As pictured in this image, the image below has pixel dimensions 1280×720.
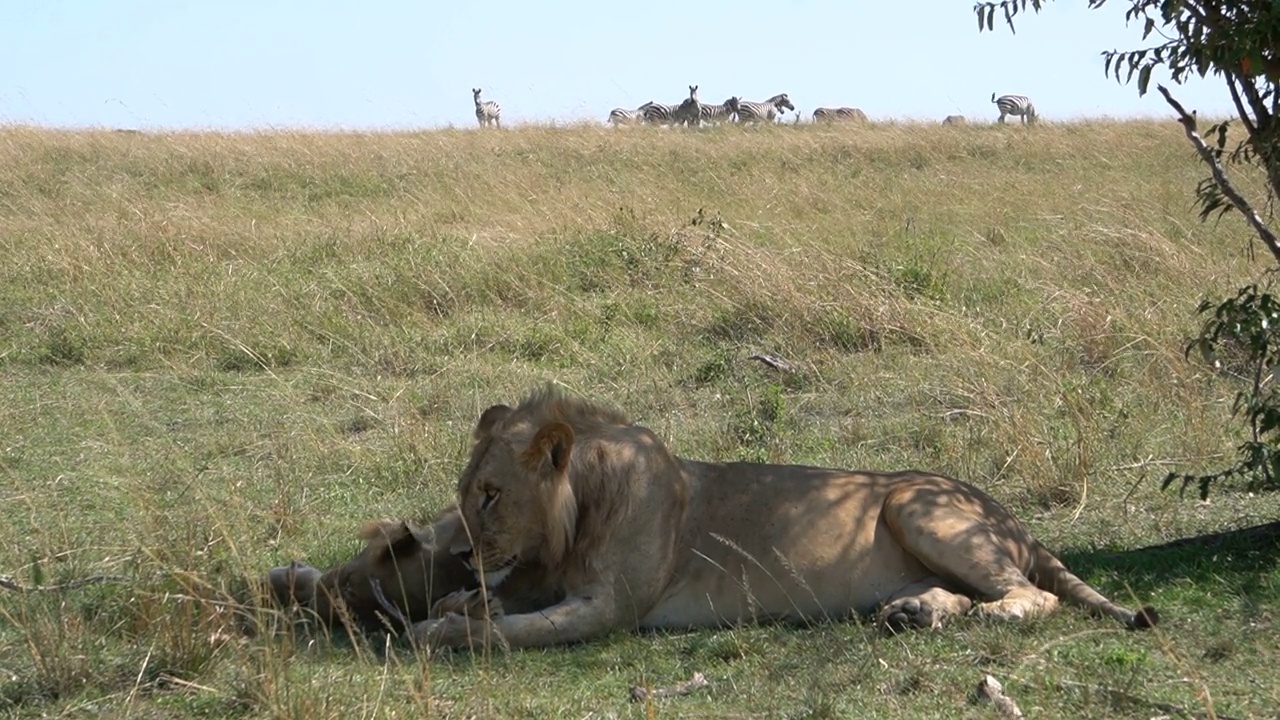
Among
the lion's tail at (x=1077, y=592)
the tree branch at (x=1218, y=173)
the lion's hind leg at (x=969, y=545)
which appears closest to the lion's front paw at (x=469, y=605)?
the lion's hind leg at (x=969, y=545)

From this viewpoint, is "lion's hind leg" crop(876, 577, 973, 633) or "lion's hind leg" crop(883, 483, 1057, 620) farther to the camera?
"lion's hind leg" crop(883, 483, 1057, 620)

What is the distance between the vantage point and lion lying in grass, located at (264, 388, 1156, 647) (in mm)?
4469

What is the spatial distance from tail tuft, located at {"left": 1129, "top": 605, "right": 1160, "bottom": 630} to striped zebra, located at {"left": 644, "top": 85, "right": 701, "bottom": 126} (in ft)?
109

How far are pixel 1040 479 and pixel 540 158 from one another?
12.9m

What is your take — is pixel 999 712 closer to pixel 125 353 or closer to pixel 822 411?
pixel 822 411

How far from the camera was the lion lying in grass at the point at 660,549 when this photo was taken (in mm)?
4469

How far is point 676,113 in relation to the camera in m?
39.2

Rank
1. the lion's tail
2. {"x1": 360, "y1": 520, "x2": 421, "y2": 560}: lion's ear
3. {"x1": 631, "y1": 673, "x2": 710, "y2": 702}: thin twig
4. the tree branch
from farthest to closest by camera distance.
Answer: the tree branch < {"x1": 360, "y1": 520, "x2": 421, "y2": 560}: lion's ear < the lion's tail < {"x1": 631, "y1": 673, "x2": 710, "y2": 702}: thin twig

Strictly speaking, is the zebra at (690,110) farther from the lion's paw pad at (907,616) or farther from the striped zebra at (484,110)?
the lion's paw pad at (907,616)

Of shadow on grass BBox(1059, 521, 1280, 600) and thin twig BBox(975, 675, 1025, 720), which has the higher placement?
thin twig BBox(975, 675, 1025, 720)

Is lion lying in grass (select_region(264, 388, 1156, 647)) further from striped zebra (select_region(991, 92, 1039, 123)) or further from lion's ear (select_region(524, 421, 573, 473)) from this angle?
striped zebra (select_region(991, 92, 1039, 123))

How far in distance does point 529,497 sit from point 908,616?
3.76 feet

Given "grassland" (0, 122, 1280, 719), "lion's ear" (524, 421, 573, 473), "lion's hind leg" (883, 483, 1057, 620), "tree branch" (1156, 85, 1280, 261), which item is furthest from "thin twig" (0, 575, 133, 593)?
"tree branch" (1156, 85, 1280, 261)

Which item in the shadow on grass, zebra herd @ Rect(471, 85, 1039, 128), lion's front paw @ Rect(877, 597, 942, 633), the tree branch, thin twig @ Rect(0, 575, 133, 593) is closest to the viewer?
thin twig @ Rect(0, 575, 133, 593)
